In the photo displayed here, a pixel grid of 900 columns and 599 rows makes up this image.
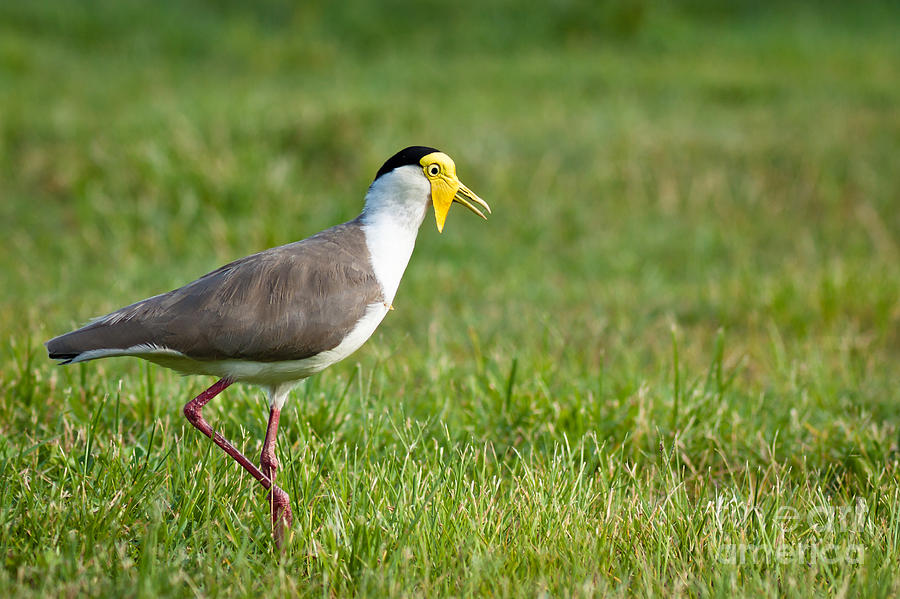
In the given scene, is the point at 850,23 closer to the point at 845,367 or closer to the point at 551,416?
the point at 845,367

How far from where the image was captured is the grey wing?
3.11 m

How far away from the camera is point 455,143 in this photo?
9.60 metres

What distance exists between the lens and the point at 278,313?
315cm

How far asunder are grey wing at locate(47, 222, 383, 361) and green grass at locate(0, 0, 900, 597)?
0.44 meters

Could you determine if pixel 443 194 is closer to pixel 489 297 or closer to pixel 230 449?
pixel 230 449

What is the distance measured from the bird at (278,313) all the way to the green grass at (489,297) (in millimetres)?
328

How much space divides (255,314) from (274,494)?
590 millimetres

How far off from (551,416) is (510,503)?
3.54ft

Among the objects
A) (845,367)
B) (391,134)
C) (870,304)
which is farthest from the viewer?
(391,134)

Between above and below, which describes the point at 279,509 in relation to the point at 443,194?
below

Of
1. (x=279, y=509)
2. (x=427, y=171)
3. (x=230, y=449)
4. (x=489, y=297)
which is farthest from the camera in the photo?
(x=489, y=297)

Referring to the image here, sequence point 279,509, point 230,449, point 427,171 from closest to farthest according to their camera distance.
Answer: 1. point 279,509
2. point 230,449
3. point 427,171

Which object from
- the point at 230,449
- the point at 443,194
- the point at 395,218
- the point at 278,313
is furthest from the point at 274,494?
the point at 443,194

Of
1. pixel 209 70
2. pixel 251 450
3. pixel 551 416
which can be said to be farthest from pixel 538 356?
pixel 209 70
